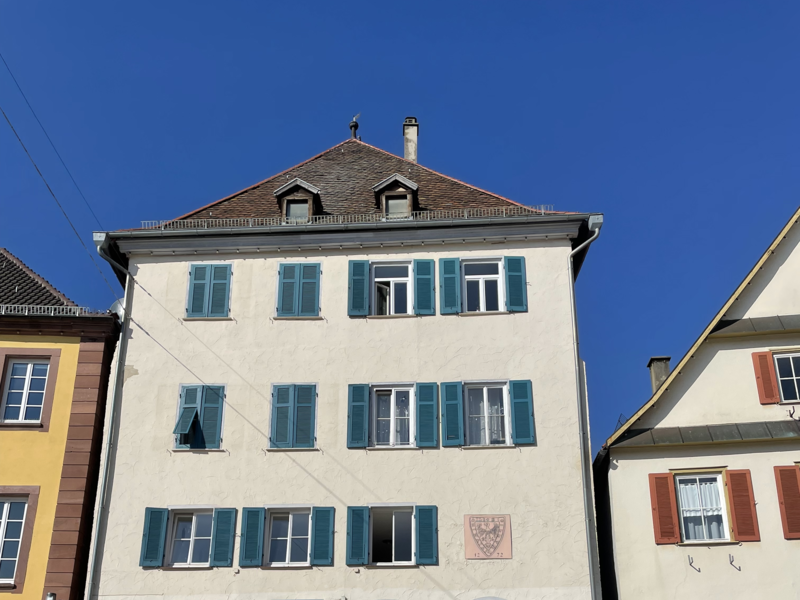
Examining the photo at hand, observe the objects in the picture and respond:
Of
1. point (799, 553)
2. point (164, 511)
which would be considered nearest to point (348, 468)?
point (164, 511)

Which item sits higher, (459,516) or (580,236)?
(580,236)

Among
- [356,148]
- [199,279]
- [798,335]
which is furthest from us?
[356,148]

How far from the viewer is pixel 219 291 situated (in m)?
25.9

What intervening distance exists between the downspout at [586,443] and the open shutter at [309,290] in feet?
20.1

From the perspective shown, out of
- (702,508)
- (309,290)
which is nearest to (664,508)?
(702,508)

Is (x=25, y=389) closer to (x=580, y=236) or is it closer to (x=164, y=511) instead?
(x=164, y=511)

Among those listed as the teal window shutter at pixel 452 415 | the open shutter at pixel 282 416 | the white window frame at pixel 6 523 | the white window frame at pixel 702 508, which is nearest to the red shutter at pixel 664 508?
the white window frame at pixel 702 508

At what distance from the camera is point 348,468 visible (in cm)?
2369

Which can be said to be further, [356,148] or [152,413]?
[356,148]

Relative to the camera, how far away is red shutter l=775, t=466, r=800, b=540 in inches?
885

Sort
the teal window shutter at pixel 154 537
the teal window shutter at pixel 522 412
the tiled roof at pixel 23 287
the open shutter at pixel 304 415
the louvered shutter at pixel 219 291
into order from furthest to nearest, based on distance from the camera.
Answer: the tiled roof at pixel 23 287
the louvered shutter at pixel 219 291
the open shutter at pixel 304 415
the teal window shutter at pixel 522 412
the teal window shutter at pixel 154 537

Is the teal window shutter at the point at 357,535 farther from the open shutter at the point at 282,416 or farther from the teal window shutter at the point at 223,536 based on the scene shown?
the teal window shutter at the point at 223,536

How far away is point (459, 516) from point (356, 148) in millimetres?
12495

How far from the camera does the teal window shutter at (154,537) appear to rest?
23.1m
